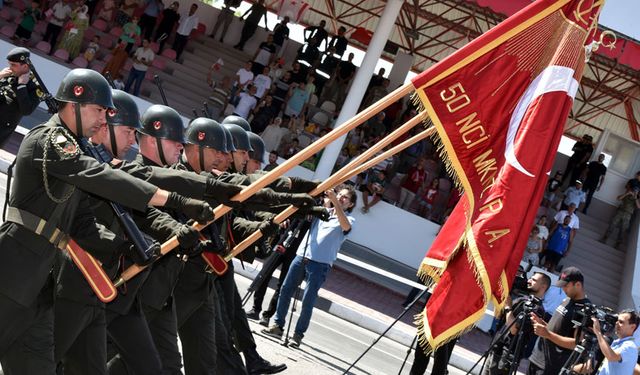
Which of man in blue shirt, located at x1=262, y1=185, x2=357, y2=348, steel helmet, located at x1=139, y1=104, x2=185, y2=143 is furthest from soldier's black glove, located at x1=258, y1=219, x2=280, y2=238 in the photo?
man in blue shirt, located at x1=262, y1=185, x2=357, y2=348

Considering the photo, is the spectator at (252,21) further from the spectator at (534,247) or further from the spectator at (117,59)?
the spectator at (534,247)

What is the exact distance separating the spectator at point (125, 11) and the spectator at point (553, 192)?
11.2m

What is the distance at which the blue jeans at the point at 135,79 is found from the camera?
2395 cm

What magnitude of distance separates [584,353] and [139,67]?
16.3 meters

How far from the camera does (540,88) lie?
7273mm

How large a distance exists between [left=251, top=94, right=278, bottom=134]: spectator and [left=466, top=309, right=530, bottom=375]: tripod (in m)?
13.5

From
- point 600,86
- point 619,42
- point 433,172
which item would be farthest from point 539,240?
point 600,86

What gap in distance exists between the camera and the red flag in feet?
23.6

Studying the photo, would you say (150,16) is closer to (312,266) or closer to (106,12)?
(106,12)

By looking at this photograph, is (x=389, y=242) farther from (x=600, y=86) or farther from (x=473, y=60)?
(x=473, y=60)

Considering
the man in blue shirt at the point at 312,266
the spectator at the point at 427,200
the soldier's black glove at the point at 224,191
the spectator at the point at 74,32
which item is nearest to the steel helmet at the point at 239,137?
the soldier's black glove at the point at 224,191

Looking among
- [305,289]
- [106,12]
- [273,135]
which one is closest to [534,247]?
[273,135]

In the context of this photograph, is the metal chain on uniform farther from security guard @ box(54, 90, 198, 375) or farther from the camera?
the camera

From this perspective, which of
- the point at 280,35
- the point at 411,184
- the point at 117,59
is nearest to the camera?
the point at 411,184
